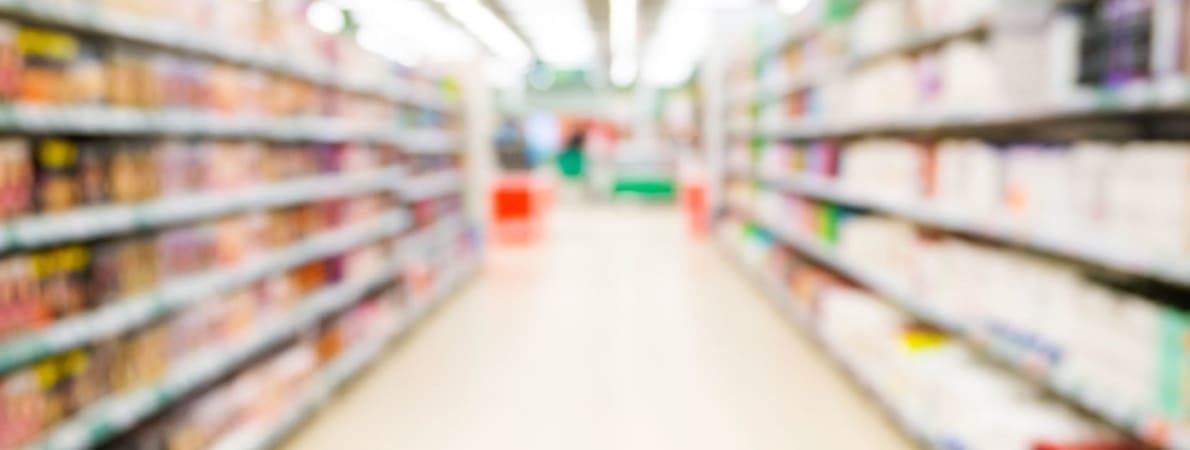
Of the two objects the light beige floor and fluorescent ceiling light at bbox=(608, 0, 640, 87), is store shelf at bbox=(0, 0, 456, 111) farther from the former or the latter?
fluorescent ceiling light at bbox=(608, 0, 640, 87)

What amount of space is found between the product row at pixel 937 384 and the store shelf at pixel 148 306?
2.56 m

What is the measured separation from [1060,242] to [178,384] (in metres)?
2.64

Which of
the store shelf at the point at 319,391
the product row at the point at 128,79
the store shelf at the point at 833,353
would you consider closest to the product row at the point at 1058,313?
the store shelf at the point at 833,353

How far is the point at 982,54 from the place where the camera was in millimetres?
3400

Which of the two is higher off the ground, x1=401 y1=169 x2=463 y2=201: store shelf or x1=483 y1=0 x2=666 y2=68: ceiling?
x1=483 y1=0 x2=666 y2=68: ceiling

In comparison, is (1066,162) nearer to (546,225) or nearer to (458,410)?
(458,410)

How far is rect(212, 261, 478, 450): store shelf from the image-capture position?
3387mm

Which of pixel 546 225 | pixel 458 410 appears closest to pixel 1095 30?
pixel 458 410

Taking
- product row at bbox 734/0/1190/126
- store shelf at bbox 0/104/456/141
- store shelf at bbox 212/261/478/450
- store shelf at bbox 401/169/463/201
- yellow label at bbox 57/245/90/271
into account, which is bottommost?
A: store shelf at bbox 212/261/478/450

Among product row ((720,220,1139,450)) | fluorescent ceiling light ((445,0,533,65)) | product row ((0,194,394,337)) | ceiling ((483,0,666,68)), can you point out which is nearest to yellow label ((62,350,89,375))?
product row ((0,194,394,337))

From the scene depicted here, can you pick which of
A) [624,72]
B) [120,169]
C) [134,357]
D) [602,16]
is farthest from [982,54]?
[624,72]

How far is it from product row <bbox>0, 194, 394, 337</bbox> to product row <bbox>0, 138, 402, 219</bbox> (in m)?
0.13

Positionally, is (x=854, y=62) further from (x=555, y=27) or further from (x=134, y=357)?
(x=555, y=27)

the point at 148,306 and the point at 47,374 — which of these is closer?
the point at 47,374
